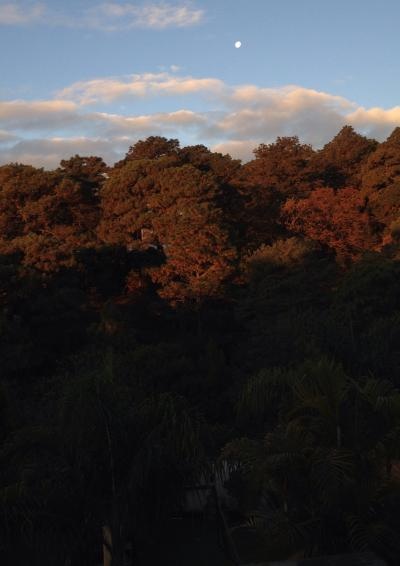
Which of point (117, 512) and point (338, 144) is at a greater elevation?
point (338, 144)

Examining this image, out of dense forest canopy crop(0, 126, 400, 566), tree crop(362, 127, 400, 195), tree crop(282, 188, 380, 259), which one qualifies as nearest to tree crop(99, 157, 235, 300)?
dense forest canopy crop(0, 126, 400, 566)

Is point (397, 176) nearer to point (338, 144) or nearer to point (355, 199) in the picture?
point (355, 199)

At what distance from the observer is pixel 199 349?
2581cm

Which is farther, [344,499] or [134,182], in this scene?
[134,182]

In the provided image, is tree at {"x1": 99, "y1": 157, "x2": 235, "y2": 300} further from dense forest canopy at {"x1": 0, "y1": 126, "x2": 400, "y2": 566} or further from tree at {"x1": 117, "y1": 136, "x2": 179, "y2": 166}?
tree at {"x1": 117, "y1": 136, "x2": 179, "y2": 166}

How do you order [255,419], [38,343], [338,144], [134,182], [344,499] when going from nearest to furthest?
[344,499] → [255,419] → [38,343] → [134,182] → [338,144]

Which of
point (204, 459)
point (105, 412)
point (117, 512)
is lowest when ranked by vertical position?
point (117, 512)

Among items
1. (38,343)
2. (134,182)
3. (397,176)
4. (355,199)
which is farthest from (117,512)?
(397,176)

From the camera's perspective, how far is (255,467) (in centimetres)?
823

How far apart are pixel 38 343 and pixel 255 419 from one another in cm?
1553

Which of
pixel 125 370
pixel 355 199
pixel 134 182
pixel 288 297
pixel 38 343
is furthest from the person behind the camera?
pixel 355 199

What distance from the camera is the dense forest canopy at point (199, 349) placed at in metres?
7.90

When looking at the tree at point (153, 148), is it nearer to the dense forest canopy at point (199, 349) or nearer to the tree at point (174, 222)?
the dense forest canopy at point (199, 349)

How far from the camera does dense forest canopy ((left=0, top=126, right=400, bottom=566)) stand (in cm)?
790
